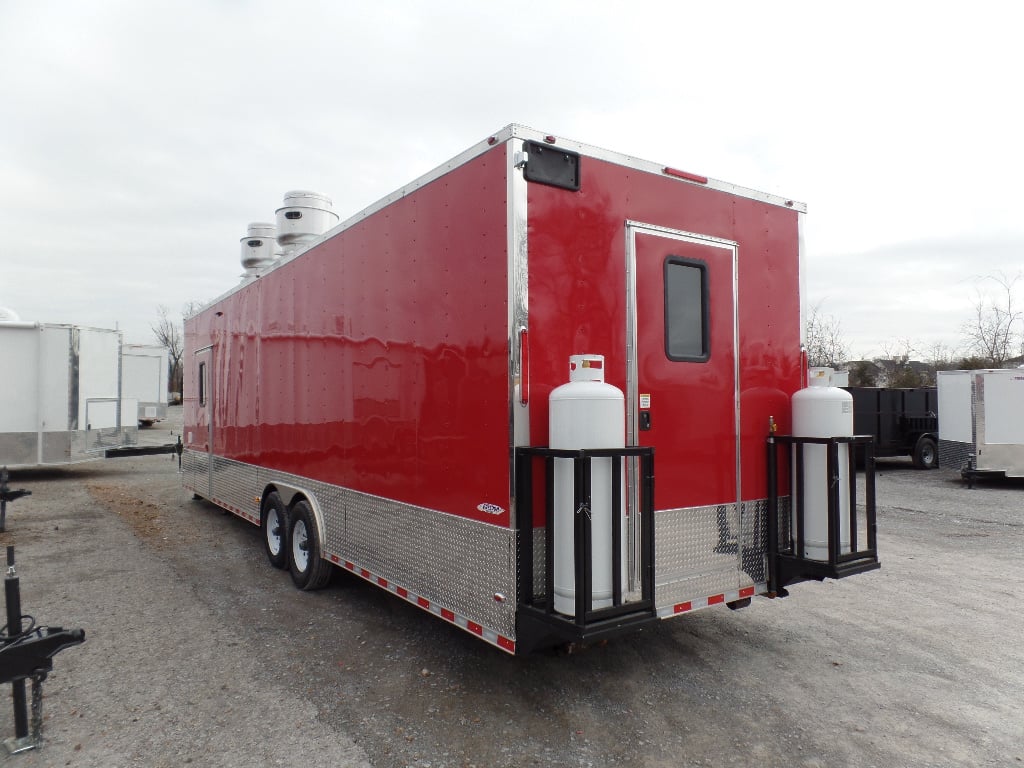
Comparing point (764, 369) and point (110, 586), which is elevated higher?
point (764, 369)

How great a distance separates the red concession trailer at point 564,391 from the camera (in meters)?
3.39

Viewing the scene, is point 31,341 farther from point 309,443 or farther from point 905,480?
point 905,480

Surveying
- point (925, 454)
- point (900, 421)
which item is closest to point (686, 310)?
point (900, 421)

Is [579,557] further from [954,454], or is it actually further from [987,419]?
[954,454]

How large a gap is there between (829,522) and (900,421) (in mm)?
13912

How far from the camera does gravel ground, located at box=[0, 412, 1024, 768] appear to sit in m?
3.34

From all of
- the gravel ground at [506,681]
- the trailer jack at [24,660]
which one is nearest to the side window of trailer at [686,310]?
the gravel ground at [506,681]

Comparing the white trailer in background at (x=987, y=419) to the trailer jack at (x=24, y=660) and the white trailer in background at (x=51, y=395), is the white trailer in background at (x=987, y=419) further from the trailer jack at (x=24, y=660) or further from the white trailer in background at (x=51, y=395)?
the white trailer in background at (x=51, y=395)

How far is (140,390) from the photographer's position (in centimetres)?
1573

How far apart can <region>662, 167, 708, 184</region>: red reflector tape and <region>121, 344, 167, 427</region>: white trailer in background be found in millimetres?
13464

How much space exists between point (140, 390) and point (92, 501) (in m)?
5.08

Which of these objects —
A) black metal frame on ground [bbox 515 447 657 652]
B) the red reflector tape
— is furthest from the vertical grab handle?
→ the red reflector tape

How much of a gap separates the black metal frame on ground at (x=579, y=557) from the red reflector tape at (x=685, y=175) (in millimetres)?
1752

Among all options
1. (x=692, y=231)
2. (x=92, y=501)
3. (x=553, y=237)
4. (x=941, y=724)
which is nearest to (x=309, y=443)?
(x=553, y=237)
